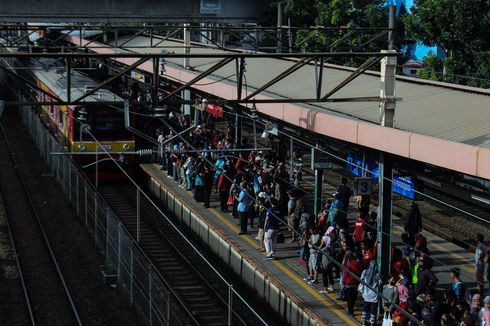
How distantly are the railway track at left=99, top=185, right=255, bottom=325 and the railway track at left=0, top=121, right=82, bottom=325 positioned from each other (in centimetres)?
208

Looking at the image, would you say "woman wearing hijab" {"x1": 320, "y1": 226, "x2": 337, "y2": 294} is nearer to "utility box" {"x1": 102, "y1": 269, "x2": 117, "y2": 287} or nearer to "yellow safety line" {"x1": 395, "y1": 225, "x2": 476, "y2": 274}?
"yellow safety line" {"x1": 395, "y1": 225, "x2": 476, "y2": 274}

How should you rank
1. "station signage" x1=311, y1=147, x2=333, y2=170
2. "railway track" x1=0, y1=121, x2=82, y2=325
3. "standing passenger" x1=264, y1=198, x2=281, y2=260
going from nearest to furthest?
"railway track" x1=0, y1=121, x2=82, y2=325 < "standing passenger" x1=264, y1=198, x2=281, y2=260 < "station signage" x1=311, y1=147, x2=333, y2=170

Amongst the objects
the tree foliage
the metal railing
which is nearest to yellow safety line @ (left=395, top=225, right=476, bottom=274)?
the metal railing

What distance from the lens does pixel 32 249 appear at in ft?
70.1

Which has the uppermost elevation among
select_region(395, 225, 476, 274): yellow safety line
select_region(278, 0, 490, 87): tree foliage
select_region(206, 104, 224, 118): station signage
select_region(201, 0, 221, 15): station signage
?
select_region(201, 0, 221, 15): station signage

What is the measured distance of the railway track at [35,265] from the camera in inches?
658

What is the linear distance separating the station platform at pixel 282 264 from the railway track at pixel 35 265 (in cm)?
349

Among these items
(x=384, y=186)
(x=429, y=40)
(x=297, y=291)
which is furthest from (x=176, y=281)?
(x=429, y=40)

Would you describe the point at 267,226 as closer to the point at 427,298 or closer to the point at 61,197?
the point at 427,298

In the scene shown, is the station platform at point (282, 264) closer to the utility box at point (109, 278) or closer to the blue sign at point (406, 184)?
the blue sign at point (406, 184)

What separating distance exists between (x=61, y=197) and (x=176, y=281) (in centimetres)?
880

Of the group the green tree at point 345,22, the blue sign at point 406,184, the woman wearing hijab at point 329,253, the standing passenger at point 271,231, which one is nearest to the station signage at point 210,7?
the green tree at point 345,22

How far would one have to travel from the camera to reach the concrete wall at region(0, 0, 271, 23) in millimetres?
28797

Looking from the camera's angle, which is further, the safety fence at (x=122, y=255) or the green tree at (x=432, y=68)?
the green tree at (x=432, y=68)
